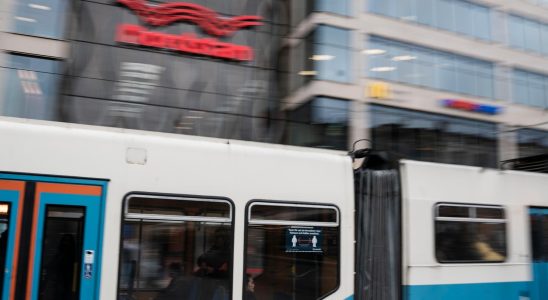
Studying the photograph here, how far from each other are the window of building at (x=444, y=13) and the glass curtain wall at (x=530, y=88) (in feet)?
10.2

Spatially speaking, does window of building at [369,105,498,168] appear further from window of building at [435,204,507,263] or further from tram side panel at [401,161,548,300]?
window of building at [435,204,507,263]

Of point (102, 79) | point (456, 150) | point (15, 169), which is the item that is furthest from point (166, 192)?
point (456, 150)

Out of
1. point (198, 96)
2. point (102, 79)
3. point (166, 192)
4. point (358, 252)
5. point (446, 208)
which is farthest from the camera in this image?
point (198, 96)

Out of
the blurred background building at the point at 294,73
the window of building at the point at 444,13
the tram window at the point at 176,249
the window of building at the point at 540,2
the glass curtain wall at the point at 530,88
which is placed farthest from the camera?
the window of building at the point at 540,2

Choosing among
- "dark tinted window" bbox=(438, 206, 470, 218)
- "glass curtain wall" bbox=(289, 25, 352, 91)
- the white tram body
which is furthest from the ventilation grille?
"glass curtain wall" bbox=(289, 25, 352, 91)

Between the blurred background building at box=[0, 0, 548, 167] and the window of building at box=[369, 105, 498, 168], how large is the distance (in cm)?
7

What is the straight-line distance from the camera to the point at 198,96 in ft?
73.3

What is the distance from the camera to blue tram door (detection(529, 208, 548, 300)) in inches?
259

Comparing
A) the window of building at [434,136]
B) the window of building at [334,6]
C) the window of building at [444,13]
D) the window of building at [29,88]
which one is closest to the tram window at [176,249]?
the window of building at [29,88]

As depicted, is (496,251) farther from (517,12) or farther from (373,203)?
(517,12)

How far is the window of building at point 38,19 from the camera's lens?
19062 millimetres

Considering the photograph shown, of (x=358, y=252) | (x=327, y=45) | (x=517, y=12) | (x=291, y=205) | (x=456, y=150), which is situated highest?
(x=517, y=12)

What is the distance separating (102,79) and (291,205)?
1720 centimetres

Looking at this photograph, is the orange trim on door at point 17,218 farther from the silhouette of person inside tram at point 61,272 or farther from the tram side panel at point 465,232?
the tram side panel at point 465,232
